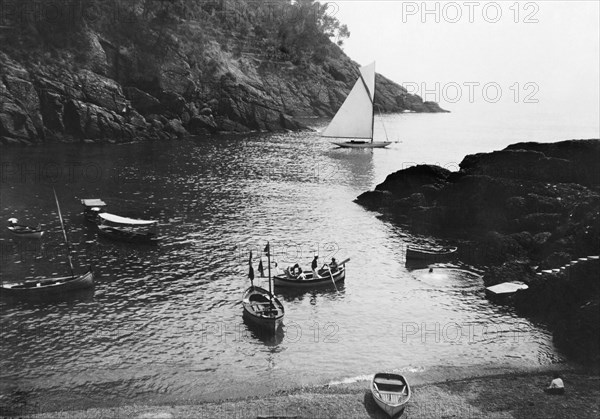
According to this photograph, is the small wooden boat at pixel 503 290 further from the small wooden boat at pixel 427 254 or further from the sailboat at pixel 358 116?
the sailboat at pixel 358 116

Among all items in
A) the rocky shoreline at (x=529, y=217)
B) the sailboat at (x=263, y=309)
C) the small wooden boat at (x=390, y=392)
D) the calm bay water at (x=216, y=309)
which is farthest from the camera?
the rocky shoreline at (x=529, y=217)

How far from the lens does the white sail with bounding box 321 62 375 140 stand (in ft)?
505

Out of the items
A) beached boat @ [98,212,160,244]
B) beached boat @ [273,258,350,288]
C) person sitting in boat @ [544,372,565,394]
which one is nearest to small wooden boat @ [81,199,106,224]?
beached boat @ [98,212,160,244]

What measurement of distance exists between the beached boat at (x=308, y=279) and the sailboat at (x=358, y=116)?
105874 millimetres

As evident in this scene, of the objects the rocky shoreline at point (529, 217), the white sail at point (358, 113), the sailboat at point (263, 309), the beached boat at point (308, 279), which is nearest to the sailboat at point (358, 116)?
the white sail at point (358, 113)

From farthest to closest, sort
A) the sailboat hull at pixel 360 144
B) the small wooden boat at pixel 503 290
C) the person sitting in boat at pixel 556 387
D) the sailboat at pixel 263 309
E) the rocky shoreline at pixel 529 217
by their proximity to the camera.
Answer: the sailboat hull at pixel 360 144
the small wooden boat at pixel 503 290
the rocky shoreline at pixel 529 217
the sailboat at pixel 263 309
the person sitting in boat at pixel 556 387

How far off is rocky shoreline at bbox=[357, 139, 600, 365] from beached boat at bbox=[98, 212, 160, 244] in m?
36.9

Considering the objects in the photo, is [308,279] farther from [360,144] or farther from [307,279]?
[360,144]

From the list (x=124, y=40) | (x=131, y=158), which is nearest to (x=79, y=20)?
(x=124, y=40)

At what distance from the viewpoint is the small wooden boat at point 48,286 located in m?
46.9

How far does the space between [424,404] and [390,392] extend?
2.45 metres

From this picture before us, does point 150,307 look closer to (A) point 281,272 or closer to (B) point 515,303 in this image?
(A) point 281,272

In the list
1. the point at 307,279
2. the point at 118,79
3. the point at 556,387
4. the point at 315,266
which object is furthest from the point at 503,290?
the point at 118,79

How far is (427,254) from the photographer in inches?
2438
